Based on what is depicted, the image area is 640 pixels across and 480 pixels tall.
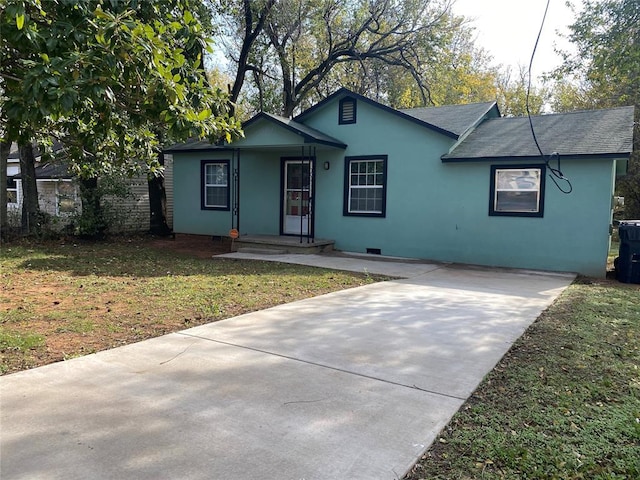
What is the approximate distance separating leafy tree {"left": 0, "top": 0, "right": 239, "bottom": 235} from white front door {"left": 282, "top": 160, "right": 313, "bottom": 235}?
8.66 metres

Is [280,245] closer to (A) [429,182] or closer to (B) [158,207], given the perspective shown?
(A) [429,182]

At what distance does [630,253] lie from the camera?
9.38 m

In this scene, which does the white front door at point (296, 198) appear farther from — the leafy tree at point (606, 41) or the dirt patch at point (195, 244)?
the leafy tree at point (606, 41)

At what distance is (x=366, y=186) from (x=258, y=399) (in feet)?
31.9

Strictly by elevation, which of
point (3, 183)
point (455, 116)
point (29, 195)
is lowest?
point (29, 195)

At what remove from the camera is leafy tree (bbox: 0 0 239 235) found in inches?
131

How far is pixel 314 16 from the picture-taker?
1769cm

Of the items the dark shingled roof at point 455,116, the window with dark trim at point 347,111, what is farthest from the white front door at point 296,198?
the dark shingled roof at point 455,116

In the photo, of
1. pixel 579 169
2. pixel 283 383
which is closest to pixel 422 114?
pixel 579 169

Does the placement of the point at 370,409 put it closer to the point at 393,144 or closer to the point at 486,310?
the point at 486,310

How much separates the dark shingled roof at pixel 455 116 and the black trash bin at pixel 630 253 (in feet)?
13.4

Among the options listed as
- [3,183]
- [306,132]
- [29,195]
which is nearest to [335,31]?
[306,132]

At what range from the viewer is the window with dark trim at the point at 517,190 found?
10516 millimetres

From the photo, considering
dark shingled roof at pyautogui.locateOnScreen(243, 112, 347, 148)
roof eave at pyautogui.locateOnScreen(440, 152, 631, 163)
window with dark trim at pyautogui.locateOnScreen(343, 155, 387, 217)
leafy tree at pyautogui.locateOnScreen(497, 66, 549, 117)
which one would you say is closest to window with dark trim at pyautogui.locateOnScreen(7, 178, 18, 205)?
dark shingled roof at pyautogui.locateOnScreen(243, 112, 347, 148)
